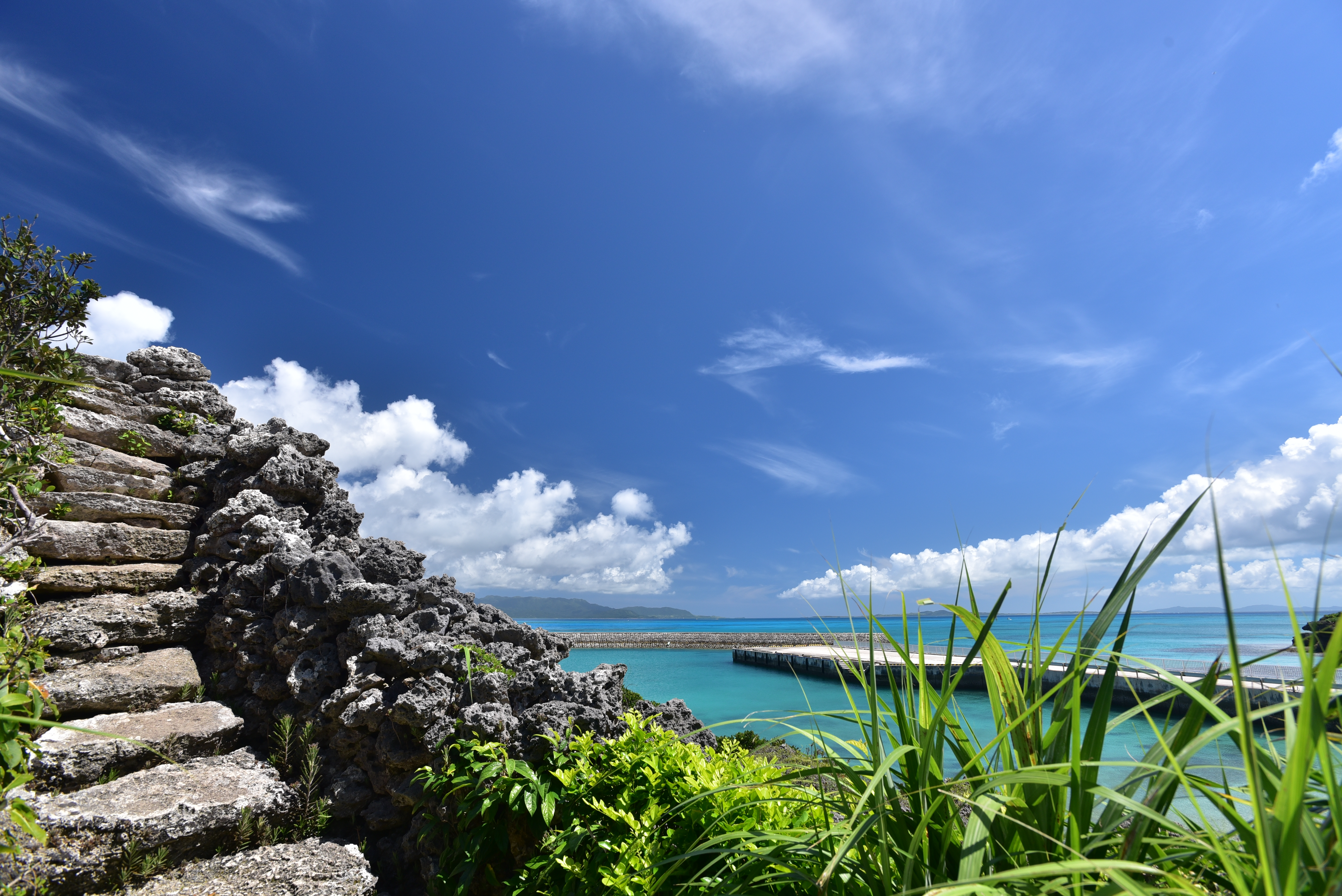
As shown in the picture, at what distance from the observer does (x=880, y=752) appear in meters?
1.66

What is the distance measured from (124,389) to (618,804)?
273 inches

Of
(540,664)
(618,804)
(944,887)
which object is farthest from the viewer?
(540,664)

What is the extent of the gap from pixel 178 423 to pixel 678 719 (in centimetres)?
587

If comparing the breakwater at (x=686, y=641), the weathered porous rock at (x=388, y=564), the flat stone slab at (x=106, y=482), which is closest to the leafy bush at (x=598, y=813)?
the weathered porous rock at (x=388, y=564)

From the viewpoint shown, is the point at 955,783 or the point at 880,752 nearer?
the point at 955,783

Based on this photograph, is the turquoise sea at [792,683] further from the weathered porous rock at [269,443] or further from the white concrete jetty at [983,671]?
the weathered porous rock at [269,443]

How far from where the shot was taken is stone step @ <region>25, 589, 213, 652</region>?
4160 mm

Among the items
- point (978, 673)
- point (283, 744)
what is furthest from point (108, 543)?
point (978, 673)

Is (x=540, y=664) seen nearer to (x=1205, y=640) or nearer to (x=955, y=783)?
(x=955, y=783)

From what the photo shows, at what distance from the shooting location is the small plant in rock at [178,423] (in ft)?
20.3

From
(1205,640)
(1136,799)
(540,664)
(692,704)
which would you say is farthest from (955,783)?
(1205,640)

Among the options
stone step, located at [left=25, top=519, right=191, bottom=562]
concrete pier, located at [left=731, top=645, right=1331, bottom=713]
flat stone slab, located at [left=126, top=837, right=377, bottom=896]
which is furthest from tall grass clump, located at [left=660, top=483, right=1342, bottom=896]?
stone step, located at [left=25, top=519, right=191, bottom=562]

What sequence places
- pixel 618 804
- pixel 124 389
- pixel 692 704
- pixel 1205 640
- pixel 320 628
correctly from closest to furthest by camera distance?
pixel 618 804 → pixel 320 628 → pixel 124 389 → pixel 692 704 → pixel 1205 640

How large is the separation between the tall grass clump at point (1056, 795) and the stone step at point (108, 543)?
5.41 metres
